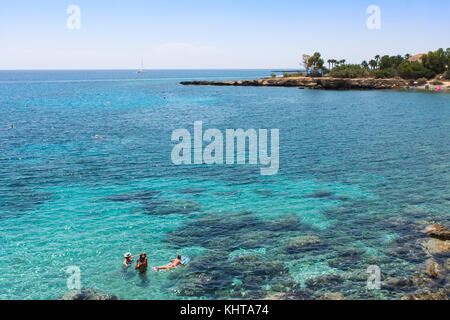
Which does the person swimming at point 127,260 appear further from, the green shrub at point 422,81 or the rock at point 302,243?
the green shrub at point 422,81

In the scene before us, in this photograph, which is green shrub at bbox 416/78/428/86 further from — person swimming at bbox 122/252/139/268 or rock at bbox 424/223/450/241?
person swimming at bbox 122/252/139/268

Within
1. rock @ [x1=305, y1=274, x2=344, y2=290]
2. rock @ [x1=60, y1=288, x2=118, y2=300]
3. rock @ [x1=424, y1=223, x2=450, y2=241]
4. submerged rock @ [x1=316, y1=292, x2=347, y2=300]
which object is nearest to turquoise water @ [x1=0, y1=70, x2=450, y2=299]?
rock @ [x1=305, y1=274, x2=344, y2=290]

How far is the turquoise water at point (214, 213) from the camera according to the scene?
79.7 ft

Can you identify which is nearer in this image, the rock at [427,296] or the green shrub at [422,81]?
the rock at [427,296]

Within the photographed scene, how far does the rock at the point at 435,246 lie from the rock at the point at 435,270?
191 centimetres

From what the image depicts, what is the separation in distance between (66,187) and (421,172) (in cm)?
4429

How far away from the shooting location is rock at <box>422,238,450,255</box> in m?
27.4

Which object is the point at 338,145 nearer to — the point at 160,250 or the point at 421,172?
the point at 421,172

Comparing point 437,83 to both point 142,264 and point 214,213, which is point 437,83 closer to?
point 214,213

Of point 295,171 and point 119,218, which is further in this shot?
point 295,171

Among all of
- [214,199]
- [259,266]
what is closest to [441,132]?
[214,199]

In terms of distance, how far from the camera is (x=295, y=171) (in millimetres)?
46938

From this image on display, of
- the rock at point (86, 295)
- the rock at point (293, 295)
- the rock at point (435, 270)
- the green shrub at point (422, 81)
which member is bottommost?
the rock at point (293, 295)

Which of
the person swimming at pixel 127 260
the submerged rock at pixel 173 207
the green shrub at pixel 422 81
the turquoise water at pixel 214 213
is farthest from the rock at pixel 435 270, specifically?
the green shrub at pixel 422 81
